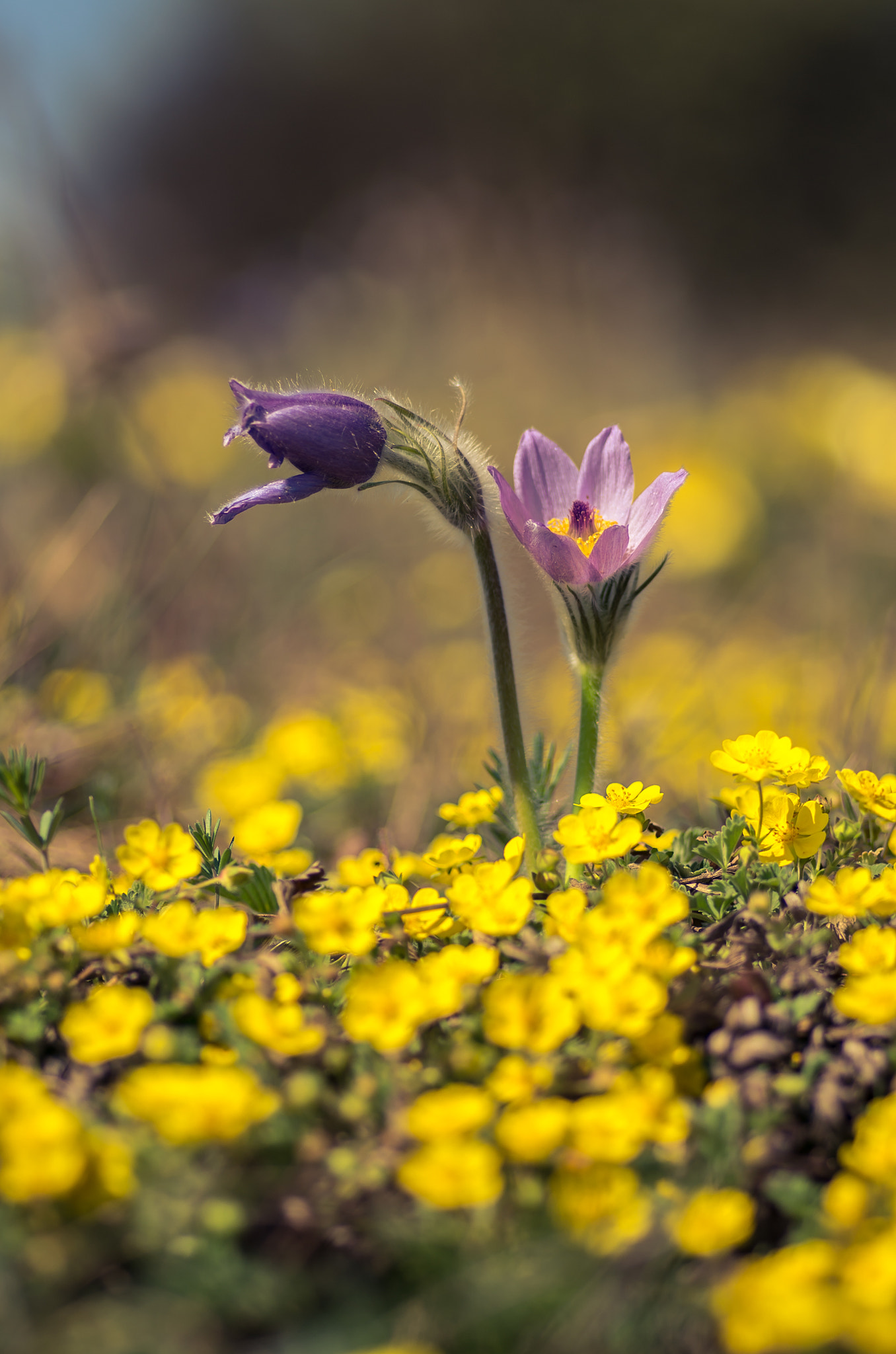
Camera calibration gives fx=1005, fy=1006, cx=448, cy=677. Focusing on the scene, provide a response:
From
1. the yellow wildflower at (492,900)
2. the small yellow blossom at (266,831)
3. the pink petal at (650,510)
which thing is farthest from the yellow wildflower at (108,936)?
the pink petal at (650,510)

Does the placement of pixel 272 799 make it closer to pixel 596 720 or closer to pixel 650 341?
pixel 596 720

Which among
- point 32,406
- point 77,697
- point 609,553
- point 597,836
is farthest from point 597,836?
point 32,406

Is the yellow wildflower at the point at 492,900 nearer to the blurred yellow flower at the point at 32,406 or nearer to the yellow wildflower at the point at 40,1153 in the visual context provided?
the yellow wildflower at the point at 40,1153

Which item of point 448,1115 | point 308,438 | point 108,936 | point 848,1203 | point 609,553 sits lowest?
point 848,1203

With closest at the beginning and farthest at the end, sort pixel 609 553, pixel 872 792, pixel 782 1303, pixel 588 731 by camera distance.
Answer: pixel 782 1303
pixel 872 792
pixel 609 553
pixel 588 731

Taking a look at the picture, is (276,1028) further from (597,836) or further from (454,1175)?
(597,836)

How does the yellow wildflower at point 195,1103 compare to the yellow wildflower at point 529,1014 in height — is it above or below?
above

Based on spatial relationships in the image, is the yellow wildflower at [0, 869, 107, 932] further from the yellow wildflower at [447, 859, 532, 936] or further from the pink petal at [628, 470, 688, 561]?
the pink petal at [628, 470, 688, 561]
